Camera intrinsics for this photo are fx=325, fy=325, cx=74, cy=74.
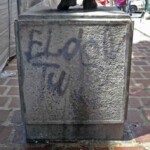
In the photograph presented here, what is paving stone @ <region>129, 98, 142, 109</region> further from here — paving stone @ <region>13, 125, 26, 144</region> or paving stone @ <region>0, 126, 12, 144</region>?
paving stone @ <region>0, 126, 12, 144</region>

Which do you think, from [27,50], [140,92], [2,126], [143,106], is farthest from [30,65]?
[140,92]

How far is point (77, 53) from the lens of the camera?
2686mm

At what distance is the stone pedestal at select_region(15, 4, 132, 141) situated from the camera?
2617 millimetres

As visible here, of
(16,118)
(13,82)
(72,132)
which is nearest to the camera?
(72,132)

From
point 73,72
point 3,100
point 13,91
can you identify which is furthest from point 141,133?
point 13,91

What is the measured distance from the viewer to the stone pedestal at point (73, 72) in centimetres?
262

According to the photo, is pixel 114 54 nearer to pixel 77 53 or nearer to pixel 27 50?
pixel 77 53

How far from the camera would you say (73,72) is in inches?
108

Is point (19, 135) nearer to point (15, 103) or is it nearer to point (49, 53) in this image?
point (15, 103)

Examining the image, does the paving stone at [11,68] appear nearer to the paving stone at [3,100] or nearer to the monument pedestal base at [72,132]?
the paving stone at [3,100]

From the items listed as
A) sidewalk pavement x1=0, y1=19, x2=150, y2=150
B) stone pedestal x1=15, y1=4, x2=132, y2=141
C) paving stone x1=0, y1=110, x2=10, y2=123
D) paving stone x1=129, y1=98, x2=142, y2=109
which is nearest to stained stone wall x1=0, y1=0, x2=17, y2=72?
sidewalk pavement x1=0, y1=19, x2=150, y2=150

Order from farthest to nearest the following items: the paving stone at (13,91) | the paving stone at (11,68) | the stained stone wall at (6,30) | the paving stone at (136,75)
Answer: the paving stone at (11,68), the stained stone wall at (6,30), the paving stone at (136,75), the paving stone at (13,91)

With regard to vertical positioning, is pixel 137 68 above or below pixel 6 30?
below

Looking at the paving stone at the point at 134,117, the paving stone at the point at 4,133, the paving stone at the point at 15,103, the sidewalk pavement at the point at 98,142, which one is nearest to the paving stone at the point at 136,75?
the sidewalk pavement at the point at 98,142
